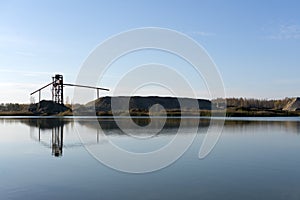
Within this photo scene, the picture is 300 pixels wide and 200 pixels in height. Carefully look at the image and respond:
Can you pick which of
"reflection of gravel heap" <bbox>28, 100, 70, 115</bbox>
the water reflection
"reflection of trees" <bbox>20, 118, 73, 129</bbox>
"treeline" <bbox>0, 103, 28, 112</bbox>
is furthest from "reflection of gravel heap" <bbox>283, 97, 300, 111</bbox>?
"reflection of trees" <bbox>20, 118, 73, 129</bbox>

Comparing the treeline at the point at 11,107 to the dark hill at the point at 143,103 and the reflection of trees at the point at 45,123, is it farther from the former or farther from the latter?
the reflection of trees at the point at 45,123

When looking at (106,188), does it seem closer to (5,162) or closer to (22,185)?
(22,185)

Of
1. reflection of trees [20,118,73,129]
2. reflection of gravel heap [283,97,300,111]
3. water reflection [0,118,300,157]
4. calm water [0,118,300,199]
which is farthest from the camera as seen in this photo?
reflection of gravel heap [283,97,300,111]

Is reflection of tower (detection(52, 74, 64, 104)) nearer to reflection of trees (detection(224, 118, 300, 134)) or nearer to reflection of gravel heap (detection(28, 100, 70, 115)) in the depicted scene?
reflection of gravel heap (detection(28, 100, 70, 115))

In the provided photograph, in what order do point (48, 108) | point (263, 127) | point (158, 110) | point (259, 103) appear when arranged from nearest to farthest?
point (263, 127) → point (48, 108) → point (158, 110) → point (259, 103)

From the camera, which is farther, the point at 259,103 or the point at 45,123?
the point at 259,103

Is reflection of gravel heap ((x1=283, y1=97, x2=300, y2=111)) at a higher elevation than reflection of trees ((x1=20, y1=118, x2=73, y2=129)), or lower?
higher

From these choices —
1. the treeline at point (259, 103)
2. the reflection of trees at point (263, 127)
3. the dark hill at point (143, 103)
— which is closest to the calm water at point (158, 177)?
the reflection of trees at point (263, 127)

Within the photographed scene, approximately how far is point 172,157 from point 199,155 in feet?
3.47

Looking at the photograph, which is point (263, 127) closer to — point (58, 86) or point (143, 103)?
point (58, 86)

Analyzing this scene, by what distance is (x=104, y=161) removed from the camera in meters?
10.2

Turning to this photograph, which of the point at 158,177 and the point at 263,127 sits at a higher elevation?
the point at 263,127

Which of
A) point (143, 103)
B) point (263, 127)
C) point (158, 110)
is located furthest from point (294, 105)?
point (263, 127)

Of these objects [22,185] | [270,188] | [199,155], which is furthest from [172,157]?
[22,185]
